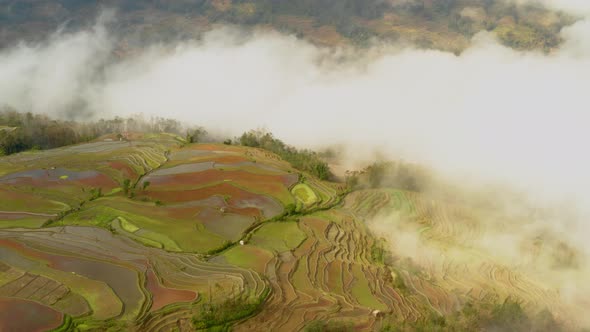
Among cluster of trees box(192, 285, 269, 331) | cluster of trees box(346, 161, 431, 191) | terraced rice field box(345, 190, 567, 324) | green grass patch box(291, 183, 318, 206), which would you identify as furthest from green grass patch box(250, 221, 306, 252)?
cluster of trees box(346, 161, 431, 191)

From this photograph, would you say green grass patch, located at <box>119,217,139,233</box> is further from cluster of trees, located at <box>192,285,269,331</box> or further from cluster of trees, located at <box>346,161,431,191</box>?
cluster of trees, located at <box>346,161,431,191</box>

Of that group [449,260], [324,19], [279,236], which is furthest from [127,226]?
[324,19]

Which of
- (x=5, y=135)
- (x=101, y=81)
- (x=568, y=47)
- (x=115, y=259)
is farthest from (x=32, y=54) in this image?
(x=568, y=47)

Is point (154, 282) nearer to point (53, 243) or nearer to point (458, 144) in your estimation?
point (53, 243)

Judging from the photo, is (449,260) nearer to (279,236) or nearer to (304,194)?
(279,236)

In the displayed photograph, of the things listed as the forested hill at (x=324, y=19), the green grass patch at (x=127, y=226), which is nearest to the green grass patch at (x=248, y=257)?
the green grass patch at (x=127, y=226)

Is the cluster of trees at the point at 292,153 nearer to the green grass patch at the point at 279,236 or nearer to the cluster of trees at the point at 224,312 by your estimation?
the green grass patch at the point at 279,236

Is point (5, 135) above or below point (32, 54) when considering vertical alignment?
below

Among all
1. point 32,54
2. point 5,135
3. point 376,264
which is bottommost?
point 376,264
